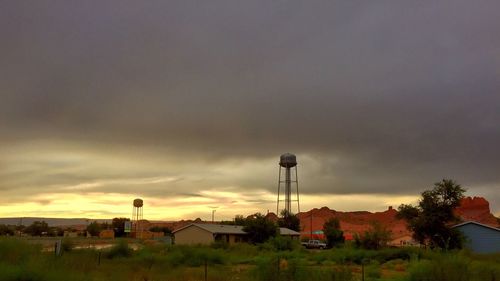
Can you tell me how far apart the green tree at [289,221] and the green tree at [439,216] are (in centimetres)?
5981

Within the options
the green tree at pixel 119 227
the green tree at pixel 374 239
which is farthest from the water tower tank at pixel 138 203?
the green tree at pixel 374 239

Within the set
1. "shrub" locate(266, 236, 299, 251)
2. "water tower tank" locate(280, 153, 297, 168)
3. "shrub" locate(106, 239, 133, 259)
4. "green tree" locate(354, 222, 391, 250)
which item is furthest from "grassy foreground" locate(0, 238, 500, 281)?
"water tower tank" locate(280, 153, 297, 168)

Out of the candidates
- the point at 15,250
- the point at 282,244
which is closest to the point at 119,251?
the point at 15,250

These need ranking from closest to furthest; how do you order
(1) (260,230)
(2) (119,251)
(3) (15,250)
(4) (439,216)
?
(3) (15,250) < (2) (119,251) < (4) (439,216) < (1) (260,230)

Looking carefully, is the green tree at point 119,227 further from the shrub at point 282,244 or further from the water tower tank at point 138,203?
the shrub at point 282,244

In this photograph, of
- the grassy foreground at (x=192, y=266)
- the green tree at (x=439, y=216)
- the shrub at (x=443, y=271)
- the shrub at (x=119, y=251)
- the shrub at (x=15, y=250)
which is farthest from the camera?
the green tree at (x=439, y=216)

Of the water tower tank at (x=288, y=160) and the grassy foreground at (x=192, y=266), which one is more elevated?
the water tower tank at (x=288, y=160)

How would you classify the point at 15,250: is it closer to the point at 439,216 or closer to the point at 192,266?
the point at 192,266

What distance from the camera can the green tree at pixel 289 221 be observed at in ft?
409

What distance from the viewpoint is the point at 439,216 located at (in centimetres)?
6425

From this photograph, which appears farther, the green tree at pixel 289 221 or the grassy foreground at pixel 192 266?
the green tree at pixel 289 221

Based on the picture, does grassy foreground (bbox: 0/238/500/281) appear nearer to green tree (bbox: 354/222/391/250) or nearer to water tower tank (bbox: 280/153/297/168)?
green tree (bbox: 354/222/391/250)

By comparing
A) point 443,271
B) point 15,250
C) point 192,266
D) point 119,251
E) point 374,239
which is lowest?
point 192,266

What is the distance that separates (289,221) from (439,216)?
63.7 metres
